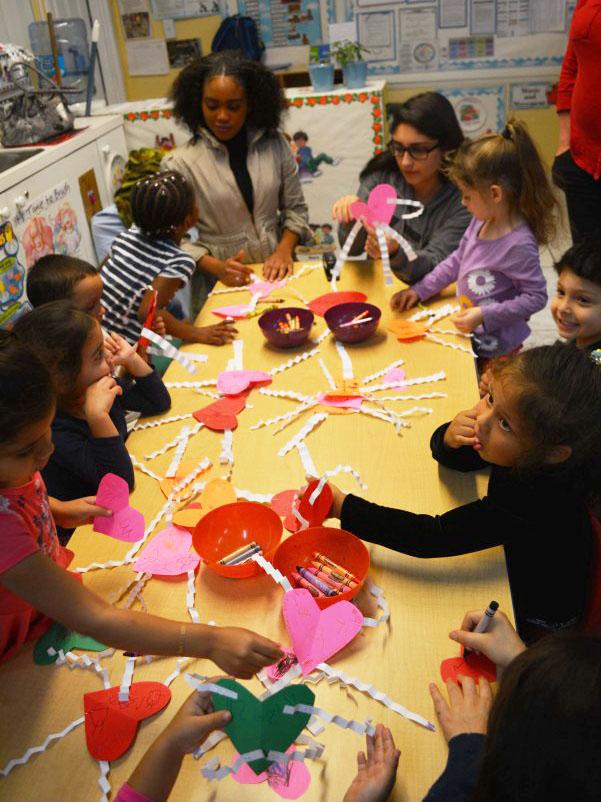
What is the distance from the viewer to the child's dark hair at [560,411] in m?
1.23

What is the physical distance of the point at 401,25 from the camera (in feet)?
14.4

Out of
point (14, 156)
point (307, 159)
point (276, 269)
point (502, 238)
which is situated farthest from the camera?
point (307, 159)

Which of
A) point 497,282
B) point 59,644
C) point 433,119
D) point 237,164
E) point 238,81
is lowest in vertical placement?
point 59,644

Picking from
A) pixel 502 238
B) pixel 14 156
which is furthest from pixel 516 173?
pixel 14 156

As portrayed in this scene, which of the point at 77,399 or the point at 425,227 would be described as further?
the point at 425,227

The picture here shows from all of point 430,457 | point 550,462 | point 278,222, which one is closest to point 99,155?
point 278,222

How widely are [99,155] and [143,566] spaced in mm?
2792

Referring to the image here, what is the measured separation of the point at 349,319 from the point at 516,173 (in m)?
0.63

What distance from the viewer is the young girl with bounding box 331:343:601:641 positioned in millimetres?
1230

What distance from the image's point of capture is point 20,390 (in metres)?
1.05

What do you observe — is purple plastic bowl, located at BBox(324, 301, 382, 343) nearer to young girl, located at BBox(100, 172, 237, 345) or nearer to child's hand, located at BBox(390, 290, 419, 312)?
child's hand, located at BBox(390, 290, 419, 312)

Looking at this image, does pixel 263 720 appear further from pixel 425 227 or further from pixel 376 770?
pixel 425 227

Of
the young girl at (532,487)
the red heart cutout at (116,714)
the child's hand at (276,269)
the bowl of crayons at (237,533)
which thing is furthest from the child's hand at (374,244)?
the red heart cutout at (116,714)

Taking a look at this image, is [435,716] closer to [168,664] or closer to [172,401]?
[168,664]
